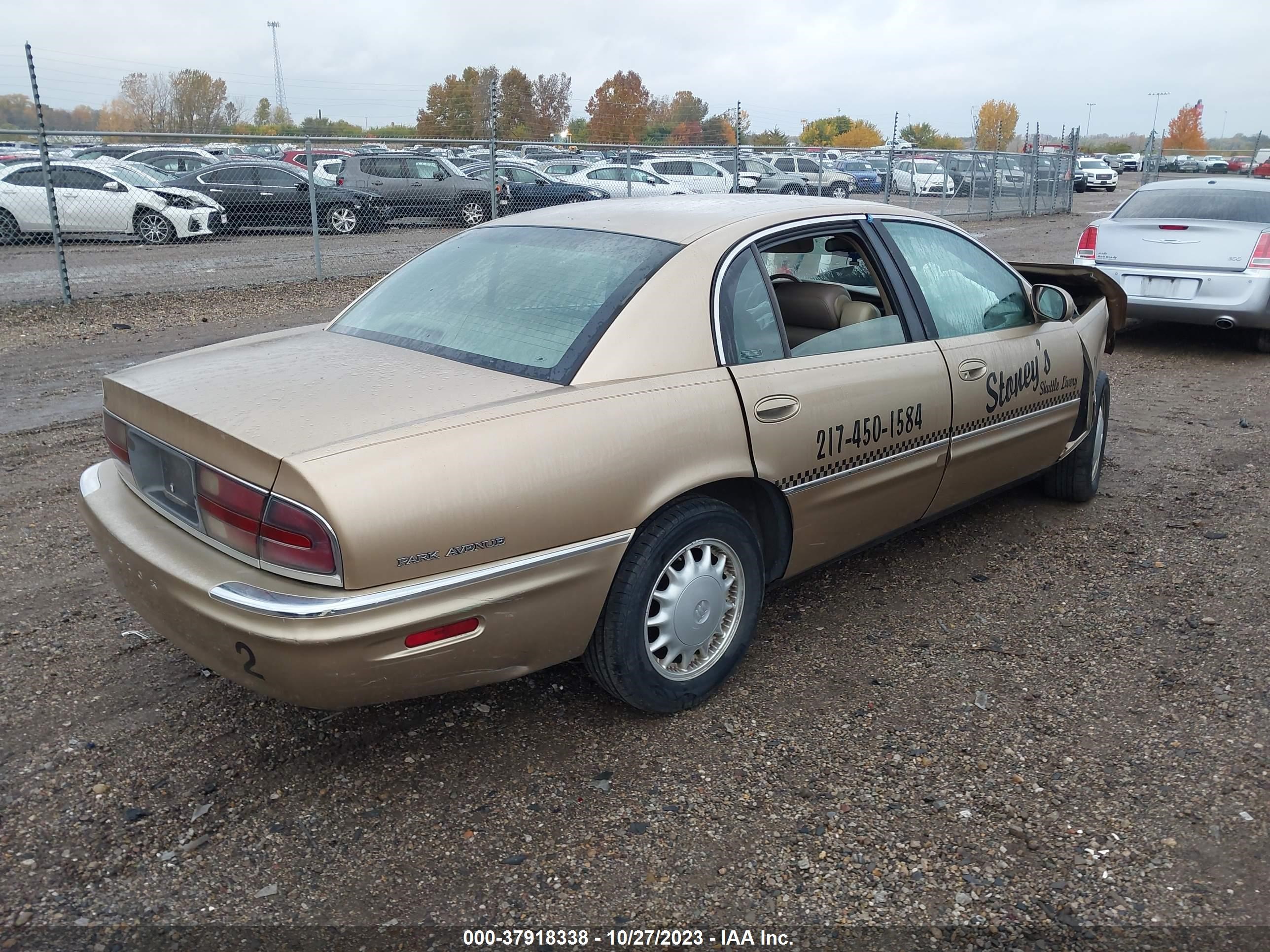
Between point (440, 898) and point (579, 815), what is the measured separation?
0.46 meters

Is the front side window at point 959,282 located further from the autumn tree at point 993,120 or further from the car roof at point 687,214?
the autumn tree at point 993,120

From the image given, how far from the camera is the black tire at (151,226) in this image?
1560 centimetres

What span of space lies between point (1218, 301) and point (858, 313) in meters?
6.08

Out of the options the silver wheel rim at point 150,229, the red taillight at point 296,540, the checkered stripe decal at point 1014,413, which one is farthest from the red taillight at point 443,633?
the silver wheel rim at point 150,229

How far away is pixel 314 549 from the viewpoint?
2.40 meters

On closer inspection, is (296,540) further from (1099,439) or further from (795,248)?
(1099,439)

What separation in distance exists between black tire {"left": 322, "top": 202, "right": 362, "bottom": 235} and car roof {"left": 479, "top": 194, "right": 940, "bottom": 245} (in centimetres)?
1493

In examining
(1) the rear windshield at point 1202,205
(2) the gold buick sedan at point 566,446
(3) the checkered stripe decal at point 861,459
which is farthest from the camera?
A: (1) the rear windshield at point 1202,205

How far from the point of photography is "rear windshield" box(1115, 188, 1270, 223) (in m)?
8.62

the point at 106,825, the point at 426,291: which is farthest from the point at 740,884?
the point at 426,291

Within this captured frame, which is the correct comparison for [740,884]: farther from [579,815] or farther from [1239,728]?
[1239,728]

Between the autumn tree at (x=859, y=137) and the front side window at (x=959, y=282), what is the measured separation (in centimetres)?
6882

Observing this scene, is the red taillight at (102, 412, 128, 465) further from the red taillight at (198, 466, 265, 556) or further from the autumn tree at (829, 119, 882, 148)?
the autumn tree at (829, 119, 882, 148)

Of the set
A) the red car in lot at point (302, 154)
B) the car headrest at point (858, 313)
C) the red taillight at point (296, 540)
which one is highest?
the red car in lot at point (302, 154)
